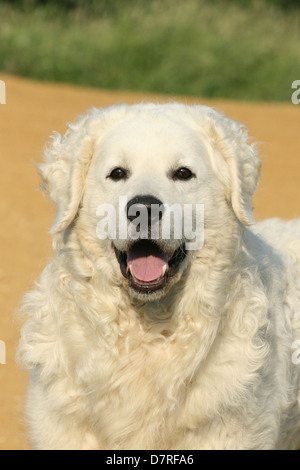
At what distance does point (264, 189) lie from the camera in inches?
520

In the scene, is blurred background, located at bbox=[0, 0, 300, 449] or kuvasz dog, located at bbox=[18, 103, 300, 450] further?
blurred background, located at bbox=[0, 0, 300, 449]

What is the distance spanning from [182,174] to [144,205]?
1.31 ft

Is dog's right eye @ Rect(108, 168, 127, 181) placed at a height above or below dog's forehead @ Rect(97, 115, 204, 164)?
below

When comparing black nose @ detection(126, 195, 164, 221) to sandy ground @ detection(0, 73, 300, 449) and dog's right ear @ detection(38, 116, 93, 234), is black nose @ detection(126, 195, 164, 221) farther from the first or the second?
sandy ground @ detection(0, 73, 300, 449)

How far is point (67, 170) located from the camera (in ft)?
14.6

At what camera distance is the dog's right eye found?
4.22m

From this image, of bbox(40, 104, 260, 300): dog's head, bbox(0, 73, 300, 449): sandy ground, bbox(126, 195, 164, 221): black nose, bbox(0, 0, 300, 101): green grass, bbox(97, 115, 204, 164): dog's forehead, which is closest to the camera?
bbox(126, 195, 164, 221): black nose

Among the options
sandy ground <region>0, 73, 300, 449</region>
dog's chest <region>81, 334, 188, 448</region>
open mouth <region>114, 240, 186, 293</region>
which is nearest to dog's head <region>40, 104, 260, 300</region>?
open mouth <region>114, 240, 186, 293</region>

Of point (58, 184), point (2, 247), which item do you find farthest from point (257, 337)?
point (2, 247)

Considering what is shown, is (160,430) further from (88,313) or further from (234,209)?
(234,209)

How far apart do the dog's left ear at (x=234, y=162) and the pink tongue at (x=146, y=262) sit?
1.56ft

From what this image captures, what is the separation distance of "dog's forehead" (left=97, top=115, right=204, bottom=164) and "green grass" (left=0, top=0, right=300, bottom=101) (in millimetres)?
14955

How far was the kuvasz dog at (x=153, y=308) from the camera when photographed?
4.21m
